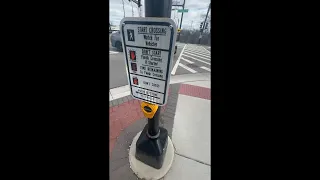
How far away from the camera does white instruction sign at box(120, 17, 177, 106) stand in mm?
815

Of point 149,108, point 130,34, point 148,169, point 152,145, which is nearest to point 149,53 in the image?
point 130,34

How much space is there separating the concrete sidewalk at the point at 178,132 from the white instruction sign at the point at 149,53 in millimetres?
1173

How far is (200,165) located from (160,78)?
148cm

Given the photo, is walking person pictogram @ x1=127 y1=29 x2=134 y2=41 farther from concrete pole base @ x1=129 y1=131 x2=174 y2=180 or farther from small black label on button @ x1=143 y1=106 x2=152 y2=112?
concrete pole base @ x1=129 y1=131 x2=174 y2=180

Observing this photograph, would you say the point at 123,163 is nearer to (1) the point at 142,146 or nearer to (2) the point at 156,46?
(1) the point at 142,146

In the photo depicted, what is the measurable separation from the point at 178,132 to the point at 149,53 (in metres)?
1.76

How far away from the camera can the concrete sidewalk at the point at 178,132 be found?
1.71 metres

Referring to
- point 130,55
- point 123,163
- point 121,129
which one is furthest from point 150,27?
point 121,129

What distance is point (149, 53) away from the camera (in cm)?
91

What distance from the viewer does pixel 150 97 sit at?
1114 mm

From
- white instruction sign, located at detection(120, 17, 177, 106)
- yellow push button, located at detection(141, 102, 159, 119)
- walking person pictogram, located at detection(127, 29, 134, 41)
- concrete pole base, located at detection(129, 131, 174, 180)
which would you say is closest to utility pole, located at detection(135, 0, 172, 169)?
concrete pole base, located at detection(129, 131, 174, 180)

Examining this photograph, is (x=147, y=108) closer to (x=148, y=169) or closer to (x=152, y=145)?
(x=152, y=145)

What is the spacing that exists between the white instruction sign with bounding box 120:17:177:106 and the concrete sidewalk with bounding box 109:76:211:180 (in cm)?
117

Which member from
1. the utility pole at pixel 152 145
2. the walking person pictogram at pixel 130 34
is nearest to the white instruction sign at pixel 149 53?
the walking person pictogram at pixel 130 34
